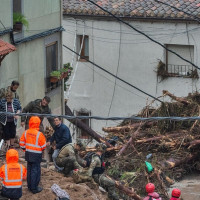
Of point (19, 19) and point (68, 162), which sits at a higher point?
point (19, 19)

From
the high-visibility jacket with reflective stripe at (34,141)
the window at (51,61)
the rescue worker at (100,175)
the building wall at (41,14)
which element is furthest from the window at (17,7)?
the high-visibility jacket with reflective stripe at (34,141)

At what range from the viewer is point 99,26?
31016 millimetres

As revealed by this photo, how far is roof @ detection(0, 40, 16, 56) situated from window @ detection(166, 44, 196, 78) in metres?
11.0

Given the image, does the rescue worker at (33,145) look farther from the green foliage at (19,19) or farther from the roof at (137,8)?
the roof at (137,8)

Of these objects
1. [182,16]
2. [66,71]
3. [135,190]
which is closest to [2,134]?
[135,190]

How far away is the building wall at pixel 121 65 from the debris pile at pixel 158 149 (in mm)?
7211

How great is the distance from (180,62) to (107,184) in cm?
1385

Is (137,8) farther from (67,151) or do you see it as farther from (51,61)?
(67,151)

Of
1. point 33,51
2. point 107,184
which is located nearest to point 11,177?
point 107,184

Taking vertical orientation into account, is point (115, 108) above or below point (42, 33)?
below

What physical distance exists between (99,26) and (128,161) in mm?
11455

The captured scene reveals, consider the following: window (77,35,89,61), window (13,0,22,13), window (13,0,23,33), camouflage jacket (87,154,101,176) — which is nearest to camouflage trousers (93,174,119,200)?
camouflage jacket (87,154,101,176)

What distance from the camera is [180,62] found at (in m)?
30.2

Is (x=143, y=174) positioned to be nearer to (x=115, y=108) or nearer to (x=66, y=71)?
(x=66, y=71)
